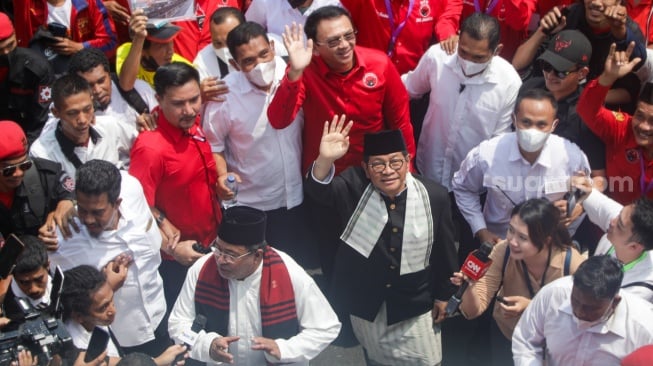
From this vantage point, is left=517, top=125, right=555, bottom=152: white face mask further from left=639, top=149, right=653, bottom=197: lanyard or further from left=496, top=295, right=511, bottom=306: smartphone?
left=496, top=295, right=511, bottom=306: smartphone

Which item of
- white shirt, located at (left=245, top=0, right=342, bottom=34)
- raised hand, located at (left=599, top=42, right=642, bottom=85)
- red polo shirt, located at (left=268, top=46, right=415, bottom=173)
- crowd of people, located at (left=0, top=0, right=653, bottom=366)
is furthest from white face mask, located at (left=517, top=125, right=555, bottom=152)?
white shirt, located at (left=245, top=0, right=342, bottom=34)

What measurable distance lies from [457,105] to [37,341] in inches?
136

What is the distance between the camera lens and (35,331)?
400cm

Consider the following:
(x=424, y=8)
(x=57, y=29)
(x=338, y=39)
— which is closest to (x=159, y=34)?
(x=57, y=29)

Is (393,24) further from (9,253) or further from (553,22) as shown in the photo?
(9,253)

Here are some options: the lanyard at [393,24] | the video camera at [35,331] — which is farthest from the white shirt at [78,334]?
the lanyard at [393,24]

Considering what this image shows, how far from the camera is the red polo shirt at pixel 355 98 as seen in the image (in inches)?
226

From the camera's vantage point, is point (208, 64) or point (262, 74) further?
point (208, 64)

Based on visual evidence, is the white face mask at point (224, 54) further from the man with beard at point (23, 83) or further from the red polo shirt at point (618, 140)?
the red polo shirt at point (618, 140)

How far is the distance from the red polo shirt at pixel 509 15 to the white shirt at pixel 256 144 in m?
1.87

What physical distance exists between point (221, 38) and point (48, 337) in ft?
9.82

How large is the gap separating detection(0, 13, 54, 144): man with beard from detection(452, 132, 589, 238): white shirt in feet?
10.3

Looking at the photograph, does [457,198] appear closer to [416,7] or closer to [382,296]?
[382,296]

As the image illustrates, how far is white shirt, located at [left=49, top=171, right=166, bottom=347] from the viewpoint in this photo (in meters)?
4.84
